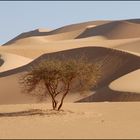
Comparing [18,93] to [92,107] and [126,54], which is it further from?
[92,107]

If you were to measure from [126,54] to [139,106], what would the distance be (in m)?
25.9

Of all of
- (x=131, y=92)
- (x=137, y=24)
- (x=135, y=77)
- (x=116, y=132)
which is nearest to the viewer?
(x=116, y=132)

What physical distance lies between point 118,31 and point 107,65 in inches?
3168

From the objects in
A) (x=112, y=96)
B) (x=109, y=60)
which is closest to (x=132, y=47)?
(x=109, y=60)

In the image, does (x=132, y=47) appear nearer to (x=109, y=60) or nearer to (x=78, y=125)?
(x=109, y=60)

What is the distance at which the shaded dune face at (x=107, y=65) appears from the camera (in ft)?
127

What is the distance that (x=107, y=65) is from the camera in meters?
53.2

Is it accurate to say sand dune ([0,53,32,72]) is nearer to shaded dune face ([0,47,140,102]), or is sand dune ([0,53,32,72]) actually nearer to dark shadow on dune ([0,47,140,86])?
shaded dune face ([0,47,140,102])

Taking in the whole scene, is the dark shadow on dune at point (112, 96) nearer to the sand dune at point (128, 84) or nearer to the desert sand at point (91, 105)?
the desert sand at point (91, 105)

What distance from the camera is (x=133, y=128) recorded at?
18.8m

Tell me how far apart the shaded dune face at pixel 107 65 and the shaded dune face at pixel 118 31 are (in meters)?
65.6

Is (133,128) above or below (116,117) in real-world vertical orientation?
above

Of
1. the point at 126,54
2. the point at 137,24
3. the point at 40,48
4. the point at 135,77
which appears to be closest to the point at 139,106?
the point at 135,77

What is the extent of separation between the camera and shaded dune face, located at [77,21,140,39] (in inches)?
5054
